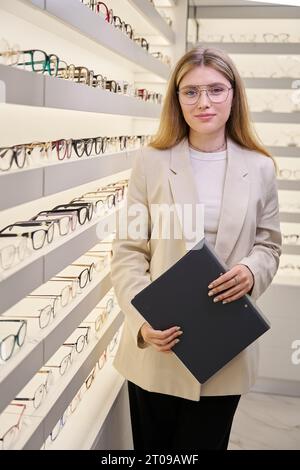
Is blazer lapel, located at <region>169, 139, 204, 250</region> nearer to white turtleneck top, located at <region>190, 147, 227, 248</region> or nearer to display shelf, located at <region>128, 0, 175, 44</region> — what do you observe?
white turtleneck top, located at <region>190, 147, 227, 248</region>

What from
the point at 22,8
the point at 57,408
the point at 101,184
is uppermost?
the point at 22,8

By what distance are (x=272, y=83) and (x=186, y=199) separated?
2.28 meters

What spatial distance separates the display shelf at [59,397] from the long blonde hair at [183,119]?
2.67 feet

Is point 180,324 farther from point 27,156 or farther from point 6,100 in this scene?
point 6,100

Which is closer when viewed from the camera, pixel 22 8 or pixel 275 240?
pixel 22 8

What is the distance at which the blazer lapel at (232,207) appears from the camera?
2.00 metres

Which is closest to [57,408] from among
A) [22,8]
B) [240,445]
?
[22,8]

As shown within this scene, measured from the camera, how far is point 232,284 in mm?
1867

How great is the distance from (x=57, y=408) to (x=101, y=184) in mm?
1275

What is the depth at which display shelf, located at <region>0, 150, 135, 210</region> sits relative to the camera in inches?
58.4

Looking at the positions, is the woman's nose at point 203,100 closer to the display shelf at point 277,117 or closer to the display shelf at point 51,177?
the display shelf at point 51,177

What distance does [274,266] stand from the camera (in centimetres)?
212

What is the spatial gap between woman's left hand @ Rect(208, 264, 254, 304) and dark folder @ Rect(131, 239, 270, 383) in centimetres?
2

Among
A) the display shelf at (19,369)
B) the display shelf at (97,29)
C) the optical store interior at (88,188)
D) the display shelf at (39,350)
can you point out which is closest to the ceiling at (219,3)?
the optical store interior at (88,188)
